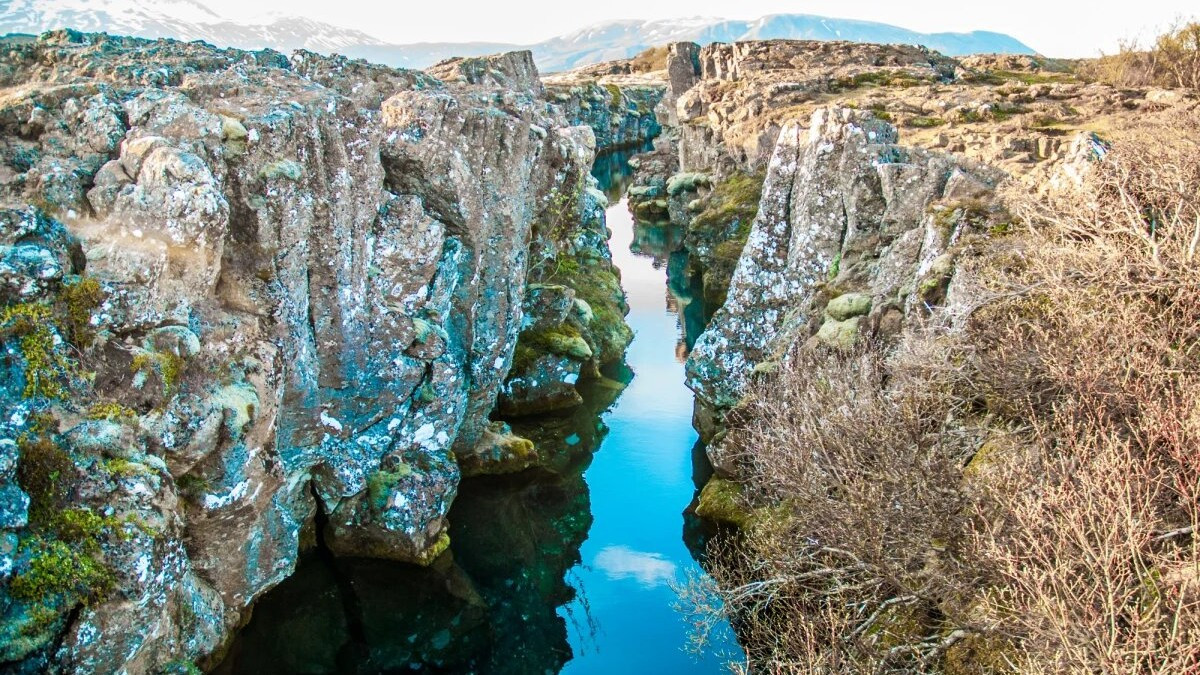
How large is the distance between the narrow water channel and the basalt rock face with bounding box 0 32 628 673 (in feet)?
4.77

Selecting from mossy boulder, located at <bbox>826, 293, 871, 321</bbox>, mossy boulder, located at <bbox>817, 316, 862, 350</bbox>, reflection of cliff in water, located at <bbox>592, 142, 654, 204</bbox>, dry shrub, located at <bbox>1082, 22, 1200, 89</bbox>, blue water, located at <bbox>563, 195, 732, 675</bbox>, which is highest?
dry shrub, located at <bbox>1082, 22, 1200, 89</bbox>

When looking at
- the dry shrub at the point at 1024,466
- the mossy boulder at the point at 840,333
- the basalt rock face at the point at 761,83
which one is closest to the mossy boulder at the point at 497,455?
the dry shrub at the point at 1024,466

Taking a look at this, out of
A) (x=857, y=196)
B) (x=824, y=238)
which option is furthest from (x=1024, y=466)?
(x=824, y=238)

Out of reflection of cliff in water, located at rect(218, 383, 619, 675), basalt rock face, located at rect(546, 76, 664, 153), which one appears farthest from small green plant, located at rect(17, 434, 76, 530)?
basalt rock face, located at rect(546, 76, 664, 153)

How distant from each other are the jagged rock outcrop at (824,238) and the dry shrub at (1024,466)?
4.09 metres

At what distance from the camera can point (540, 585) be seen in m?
25.8

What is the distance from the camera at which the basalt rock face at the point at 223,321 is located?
14.6 metres

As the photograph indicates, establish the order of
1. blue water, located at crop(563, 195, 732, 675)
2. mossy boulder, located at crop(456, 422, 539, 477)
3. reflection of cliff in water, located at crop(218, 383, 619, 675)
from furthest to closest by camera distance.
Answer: mossy boulder, located at crop(456, 422, 539, 477) → blue water, located at crop(563, 195, 732, 675) → reflection of cliff in water, located at crop(218, 383, 619, 675)

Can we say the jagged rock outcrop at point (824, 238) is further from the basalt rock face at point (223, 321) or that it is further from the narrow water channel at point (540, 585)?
the basalt rock face at point (223, 321)

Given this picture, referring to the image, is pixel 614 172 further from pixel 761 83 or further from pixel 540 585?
pixel 540 585

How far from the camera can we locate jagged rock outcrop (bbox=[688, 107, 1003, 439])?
26.0 metres

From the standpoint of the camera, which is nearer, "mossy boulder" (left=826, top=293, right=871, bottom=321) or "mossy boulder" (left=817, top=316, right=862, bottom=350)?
"mossy boulder" (left=817, top=316, right=862, bottom=350)

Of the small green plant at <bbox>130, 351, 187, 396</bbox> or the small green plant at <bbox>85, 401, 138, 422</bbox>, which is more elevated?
the small green plant at <bbox>130, 351, 187, 396</bbox>

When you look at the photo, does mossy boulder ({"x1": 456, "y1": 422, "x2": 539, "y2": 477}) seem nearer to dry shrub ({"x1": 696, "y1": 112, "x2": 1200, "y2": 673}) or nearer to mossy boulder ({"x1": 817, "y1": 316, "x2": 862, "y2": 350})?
dry shrub ({"x1": 696, "y1": 112, "x2": 1200, "y2": 673})
